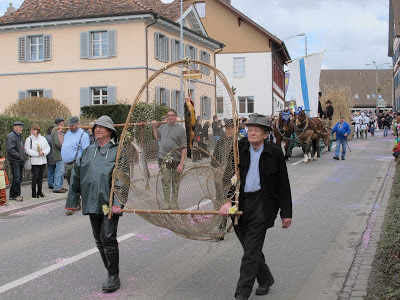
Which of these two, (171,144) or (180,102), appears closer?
(180,102)

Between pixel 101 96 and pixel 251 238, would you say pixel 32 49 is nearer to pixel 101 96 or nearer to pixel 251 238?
pixel 101 96

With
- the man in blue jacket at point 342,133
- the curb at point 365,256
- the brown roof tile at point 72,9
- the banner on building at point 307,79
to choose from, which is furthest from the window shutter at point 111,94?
the curb at point 365,256

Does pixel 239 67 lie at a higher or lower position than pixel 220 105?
higher

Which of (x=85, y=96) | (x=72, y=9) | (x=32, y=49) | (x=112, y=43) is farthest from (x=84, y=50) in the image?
(x=32, y=49)

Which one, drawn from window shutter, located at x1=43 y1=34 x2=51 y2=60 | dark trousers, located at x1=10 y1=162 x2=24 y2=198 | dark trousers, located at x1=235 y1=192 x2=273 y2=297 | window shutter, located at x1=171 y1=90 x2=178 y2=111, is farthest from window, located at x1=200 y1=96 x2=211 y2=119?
window shutter, located at x1=43 y1=34 x2=51 y2=60

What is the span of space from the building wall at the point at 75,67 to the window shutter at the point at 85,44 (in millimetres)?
299

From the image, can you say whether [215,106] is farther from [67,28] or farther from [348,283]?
[67,28]

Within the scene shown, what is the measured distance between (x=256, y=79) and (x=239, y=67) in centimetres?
200

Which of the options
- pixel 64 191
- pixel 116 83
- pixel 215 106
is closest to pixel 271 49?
pixel 116 83

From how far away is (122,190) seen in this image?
5.43 metres

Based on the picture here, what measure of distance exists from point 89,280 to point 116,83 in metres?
25.1

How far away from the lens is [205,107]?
25.0 feet

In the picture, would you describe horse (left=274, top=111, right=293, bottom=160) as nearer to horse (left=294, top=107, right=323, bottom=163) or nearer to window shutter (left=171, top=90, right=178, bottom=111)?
horse (left=294, top=107, right=323, bottom=163)

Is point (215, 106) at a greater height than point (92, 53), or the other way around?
point (92, 53)
